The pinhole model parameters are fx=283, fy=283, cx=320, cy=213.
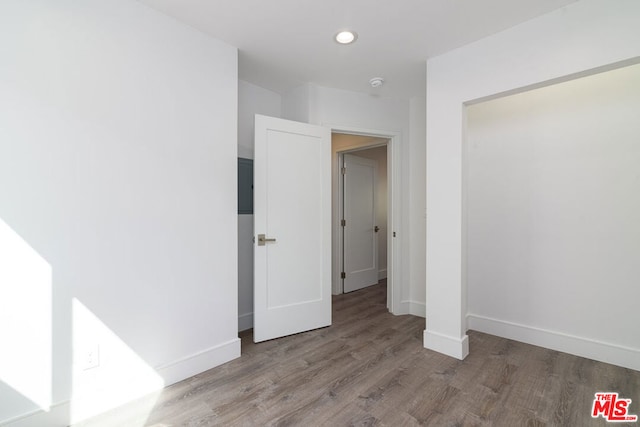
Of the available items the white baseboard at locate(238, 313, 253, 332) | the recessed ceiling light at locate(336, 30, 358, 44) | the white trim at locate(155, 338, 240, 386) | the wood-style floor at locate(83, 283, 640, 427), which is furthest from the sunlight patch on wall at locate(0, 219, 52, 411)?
the recessed ceiling light at locate(336, 30, 358, 44)

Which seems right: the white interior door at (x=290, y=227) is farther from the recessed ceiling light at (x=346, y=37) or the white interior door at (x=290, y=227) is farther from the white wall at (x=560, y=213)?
the white wall at (x=560, y=213)

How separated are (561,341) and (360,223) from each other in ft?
9.06

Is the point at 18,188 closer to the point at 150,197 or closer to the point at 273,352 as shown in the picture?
the point at 150,197

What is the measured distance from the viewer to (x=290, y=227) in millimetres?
2785

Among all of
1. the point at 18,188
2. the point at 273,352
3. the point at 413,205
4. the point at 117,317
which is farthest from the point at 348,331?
the point at 18,188

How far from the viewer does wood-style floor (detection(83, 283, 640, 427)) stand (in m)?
A: 1.63

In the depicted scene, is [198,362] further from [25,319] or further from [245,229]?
[245,229]

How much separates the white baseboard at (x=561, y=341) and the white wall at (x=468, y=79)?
2.03ft

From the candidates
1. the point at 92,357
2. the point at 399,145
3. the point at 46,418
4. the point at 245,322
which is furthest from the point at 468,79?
the point at 46,418

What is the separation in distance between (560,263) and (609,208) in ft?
1.83

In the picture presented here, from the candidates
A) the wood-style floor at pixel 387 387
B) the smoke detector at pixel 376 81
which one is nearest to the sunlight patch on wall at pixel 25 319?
the wood-style floor at pixel 387 387

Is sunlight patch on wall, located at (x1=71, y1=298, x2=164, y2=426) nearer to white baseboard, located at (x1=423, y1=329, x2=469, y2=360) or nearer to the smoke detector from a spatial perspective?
Result: white baseboard, located at (x1=423, y1=329, x2=469, y2=360)

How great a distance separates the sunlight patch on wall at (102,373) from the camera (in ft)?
5.27

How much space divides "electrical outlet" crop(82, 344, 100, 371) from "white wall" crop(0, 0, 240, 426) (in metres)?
0.02
